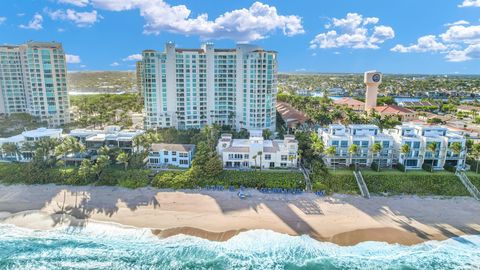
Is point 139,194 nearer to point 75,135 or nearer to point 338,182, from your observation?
point 75,135

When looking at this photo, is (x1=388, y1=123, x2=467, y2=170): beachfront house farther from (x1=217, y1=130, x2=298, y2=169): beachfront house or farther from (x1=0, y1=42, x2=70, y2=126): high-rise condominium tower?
(x1=0, y1=42, x2=70, y2=126): high-rise condominium tower

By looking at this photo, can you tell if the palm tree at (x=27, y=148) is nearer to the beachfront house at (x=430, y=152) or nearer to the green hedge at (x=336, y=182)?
the green hedge at (x=336, y=182)

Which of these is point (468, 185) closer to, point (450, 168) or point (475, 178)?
point (475, 178)

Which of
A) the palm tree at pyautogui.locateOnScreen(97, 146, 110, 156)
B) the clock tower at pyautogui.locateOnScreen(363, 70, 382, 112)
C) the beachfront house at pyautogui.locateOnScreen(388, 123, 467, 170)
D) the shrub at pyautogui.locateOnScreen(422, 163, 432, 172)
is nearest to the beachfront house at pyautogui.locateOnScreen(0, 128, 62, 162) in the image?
the palm tree at pyautogui.locateOnScreen(97, 146, 110, 156)

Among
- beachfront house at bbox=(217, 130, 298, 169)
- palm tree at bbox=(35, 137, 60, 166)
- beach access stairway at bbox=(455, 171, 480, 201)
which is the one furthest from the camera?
beachfront house at bbox=(217, 130, 298, 169)

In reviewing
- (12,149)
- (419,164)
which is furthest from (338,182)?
(12,149)
